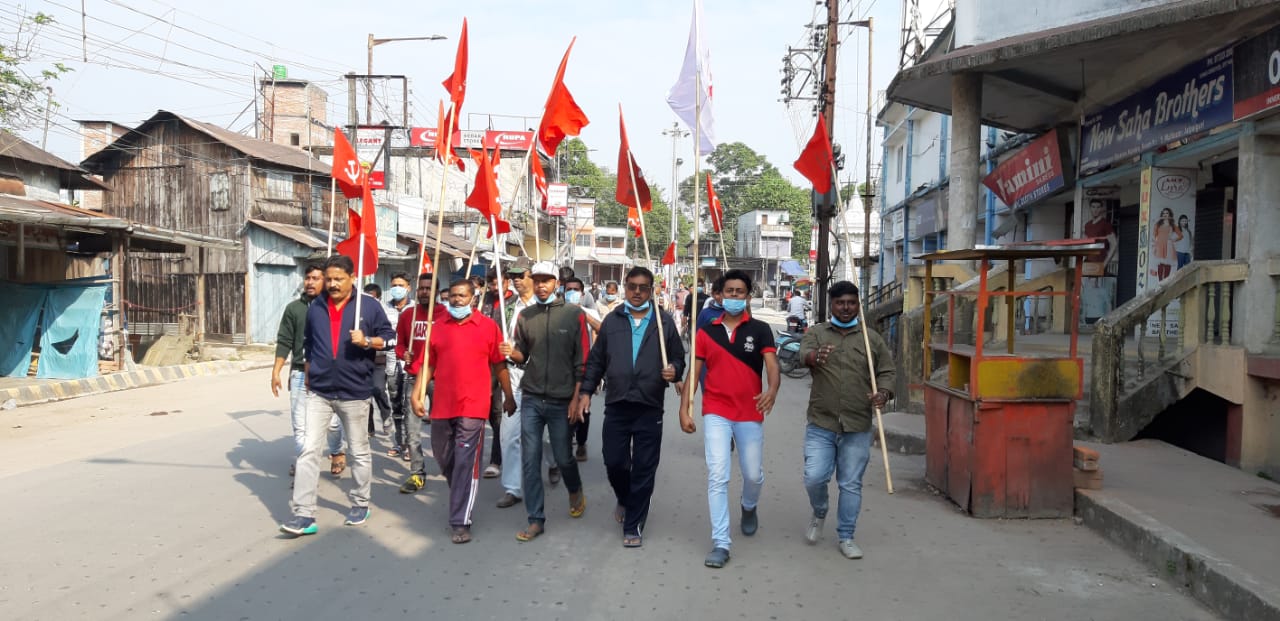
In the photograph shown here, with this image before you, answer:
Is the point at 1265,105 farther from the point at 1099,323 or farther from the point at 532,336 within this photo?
the point at 532,336

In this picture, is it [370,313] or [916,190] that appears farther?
[916,190]

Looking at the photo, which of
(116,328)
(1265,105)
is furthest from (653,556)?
(116,328)

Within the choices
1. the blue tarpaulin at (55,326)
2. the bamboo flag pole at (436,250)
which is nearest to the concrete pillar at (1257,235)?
the bamboo flag pole at (436,250)

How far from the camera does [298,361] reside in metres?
7.11

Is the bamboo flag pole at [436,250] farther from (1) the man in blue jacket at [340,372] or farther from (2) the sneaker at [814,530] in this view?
(2) the sneaker at [814,530]

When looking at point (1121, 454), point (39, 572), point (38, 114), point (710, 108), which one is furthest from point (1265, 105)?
point (38, 114)

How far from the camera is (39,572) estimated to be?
16.0 feet

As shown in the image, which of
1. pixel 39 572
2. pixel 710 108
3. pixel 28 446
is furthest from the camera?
pixel 28 446

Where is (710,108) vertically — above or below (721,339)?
above

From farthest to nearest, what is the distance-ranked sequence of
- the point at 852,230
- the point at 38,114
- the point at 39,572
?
the point at 852,230, the point at 38,114, the point at 39,572

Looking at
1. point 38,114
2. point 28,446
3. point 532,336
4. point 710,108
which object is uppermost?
point 38,114

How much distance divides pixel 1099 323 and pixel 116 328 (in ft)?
49.5

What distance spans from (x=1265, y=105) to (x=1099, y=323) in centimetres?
246

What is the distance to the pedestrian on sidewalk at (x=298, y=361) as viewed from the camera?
673 cm
